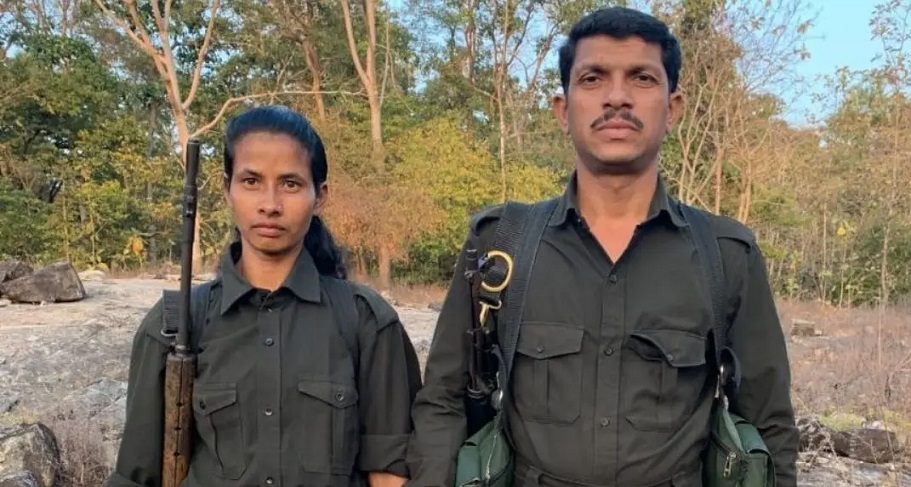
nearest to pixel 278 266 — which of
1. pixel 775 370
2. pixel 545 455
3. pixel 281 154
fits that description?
pixel 281 154

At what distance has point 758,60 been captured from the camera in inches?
666

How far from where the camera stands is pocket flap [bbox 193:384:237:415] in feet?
5.90

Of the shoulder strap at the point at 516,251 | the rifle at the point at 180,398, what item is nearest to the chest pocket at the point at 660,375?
the shoulder strap at the point at 516,251

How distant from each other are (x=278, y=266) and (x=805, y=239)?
1908cm

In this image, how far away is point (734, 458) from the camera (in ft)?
5.42

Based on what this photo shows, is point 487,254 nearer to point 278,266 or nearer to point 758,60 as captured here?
point 278,266

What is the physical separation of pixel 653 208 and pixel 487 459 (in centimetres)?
69

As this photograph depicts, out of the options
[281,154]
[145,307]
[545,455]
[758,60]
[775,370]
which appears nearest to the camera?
[545,455]

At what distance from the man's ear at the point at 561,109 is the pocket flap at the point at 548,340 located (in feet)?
1.63

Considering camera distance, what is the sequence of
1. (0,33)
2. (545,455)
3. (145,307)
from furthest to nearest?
(0,33)
(145,307)
(545,455)

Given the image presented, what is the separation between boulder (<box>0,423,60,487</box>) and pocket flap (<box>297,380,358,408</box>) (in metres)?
2.36

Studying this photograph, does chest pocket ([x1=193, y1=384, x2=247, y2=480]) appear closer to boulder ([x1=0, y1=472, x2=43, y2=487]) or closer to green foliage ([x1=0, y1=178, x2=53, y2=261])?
boulder ([x1=0, y1=472, x2=43, y2=487])

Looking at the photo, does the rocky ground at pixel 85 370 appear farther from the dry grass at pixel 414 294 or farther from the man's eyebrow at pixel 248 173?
the dry grass at pixel 414 294

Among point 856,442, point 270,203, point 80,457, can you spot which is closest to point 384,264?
point 80,457
